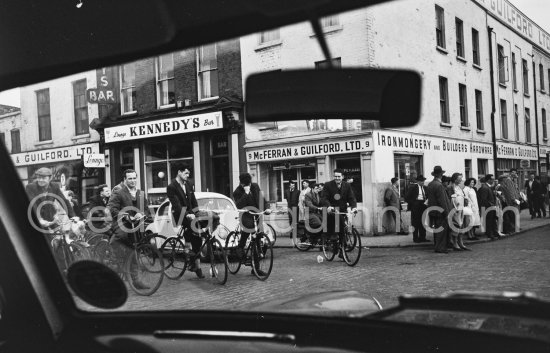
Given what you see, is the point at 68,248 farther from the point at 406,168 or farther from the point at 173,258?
the point at 406,168

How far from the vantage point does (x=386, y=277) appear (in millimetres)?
1251

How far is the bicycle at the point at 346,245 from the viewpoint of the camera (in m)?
1.13

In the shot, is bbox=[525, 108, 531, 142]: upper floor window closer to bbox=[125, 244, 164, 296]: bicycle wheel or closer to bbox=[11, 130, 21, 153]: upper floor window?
bbox=[125, 244, 164, 296]: bicycle wheel

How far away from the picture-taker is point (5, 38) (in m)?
1.60

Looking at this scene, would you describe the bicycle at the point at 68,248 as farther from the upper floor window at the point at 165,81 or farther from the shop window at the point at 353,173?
the shop window at the point at 353,173

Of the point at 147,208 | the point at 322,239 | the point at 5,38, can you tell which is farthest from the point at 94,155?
the point at 322,239

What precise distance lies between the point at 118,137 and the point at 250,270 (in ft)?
1.80

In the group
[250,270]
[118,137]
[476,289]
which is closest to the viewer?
[476,289]

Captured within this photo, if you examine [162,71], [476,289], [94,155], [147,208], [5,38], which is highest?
[5,38]

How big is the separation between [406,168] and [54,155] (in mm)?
1023

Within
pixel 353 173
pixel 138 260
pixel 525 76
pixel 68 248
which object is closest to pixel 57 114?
pixel 68 248

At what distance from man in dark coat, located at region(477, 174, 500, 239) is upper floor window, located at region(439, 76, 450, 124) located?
0.16 meters

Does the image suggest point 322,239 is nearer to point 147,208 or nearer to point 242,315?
point 242,315

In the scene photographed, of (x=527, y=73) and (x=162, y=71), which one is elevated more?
(x=162, y=71)
